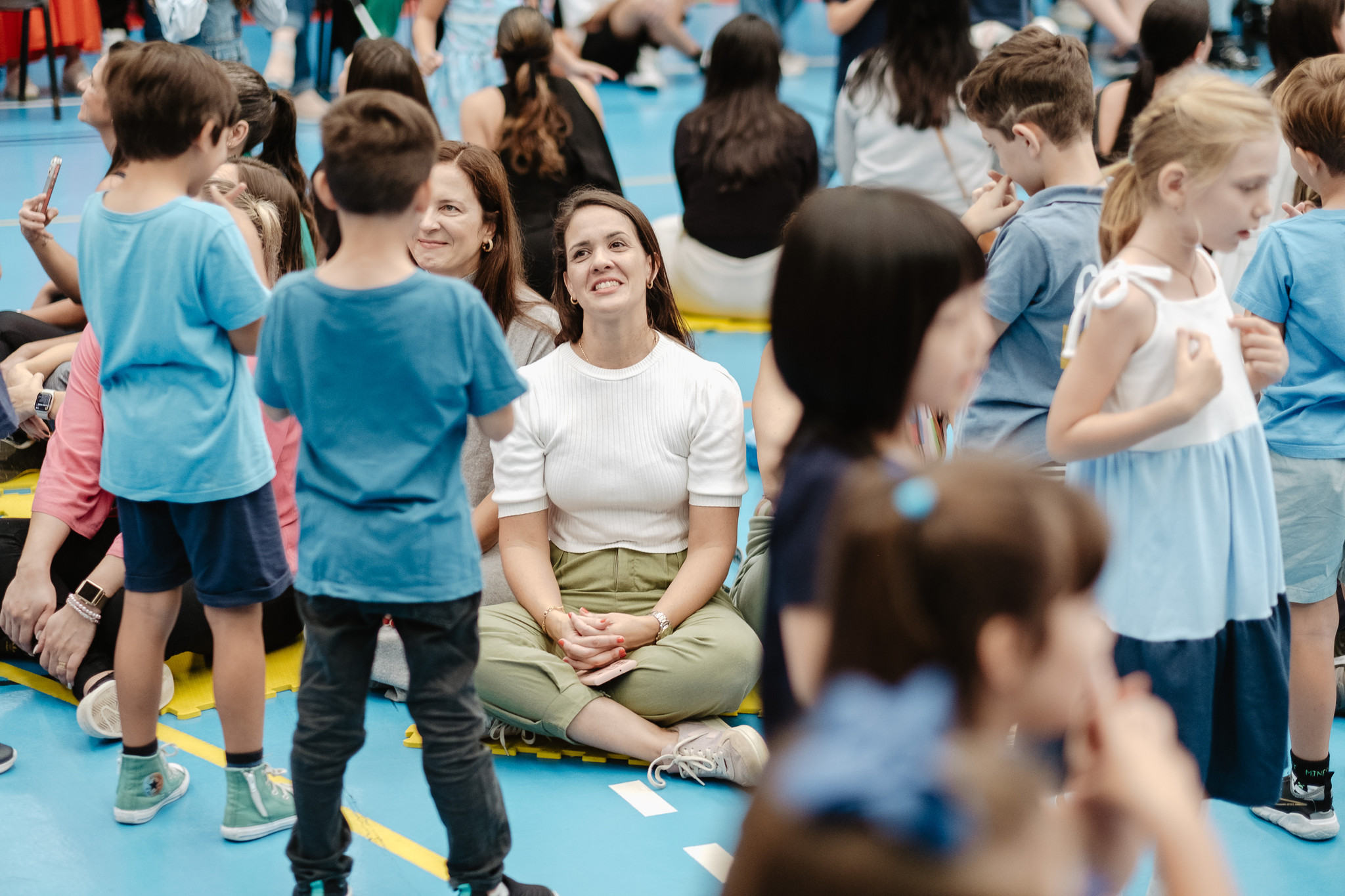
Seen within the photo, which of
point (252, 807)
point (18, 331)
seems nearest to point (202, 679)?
point (252, 807)

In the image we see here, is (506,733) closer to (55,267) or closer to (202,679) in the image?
(202,679)

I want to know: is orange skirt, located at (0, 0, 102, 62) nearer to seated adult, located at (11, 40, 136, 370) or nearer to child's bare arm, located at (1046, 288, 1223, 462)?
seated adult, located at (11, 40, 136, 370)

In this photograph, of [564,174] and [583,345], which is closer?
[583,345]

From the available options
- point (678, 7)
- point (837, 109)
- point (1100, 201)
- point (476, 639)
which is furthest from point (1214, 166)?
point (678, 7)

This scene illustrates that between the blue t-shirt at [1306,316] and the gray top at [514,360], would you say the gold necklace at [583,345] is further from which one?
the blue t-shirt at [1306,316]

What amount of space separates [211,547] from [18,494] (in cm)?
179

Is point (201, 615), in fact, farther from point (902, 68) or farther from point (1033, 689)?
point (902, 68)

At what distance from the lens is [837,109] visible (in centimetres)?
439

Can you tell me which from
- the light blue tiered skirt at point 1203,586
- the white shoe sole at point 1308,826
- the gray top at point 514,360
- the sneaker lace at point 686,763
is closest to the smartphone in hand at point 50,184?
the gray top at point 514,360

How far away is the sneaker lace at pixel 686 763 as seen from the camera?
8.24 feet

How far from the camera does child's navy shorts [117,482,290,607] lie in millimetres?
2184

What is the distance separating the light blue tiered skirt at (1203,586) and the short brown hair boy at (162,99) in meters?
1.58

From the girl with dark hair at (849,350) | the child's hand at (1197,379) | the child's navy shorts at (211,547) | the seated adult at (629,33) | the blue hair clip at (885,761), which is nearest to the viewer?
the blue hair clip at (885,761)

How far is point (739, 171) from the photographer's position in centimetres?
485
